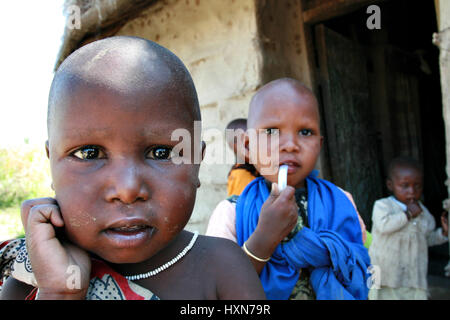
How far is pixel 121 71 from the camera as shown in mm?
662

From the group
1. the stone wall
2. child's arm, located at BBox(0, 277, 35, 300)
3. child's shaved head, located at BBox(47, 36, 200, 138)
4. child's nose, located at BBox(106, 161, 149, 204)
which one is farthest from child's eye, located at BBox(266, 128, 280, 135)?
the stone wall

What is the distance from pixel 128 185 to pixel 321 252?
2.42 ft

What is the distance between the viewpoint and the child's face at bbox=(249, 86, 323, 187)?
120 centimetres

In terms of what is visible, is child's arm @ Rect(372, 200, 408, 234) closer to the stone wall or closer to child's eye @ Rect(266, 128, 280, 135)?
the stone wall

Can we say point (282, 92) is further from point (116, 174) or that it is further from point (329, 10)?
point (329, 10)

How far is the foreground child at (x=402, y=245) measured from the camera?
2.57m

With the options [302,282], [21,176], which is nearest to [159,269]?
[302,282]

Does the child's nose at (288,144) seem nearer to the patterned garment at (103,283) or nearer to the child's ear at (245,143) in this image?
the child's ear at (245,143)

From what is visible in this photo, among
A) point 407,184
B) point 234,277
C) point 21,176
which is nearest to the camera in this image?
point 234,277

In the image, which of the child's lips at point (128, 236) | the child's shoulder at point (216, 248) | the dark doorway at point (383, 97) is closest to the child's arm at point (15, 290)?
the child's lips at point (128, 236)

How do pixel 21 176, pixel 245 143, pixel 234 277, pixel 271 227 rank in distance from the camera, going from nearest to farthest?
pixel 234 277 → pixel 271 227 → pixel 245 143 → pixel 21 176

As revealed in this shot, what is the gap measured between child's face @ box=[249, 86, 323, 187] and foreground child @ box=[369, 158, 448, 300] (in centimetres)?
164

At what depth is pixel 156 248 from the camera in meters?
0.67
